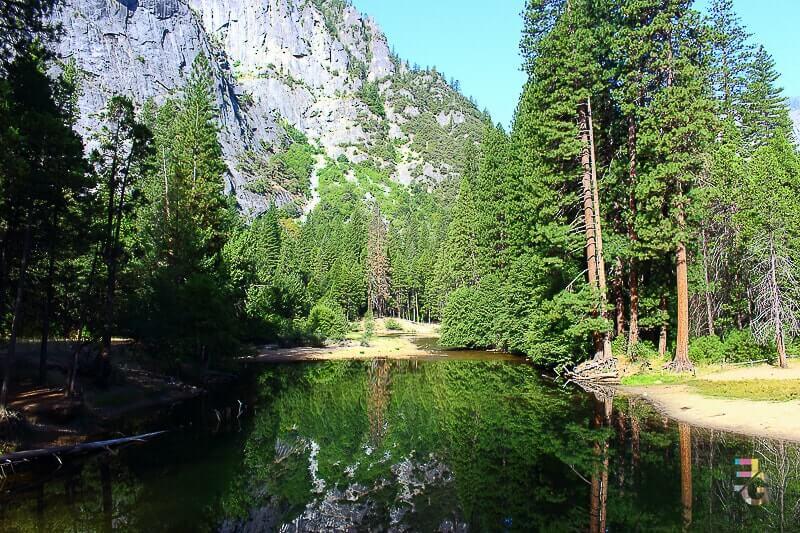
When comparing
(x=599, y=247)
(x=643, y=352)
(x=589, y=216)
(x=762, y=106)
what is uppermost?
(x=762, y=106)

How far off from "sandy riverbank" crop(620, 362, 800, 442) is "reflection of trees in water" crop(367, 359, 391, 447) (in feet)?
31.5

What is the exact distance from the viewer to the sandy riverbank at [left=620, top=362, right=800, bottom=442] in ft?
47.4

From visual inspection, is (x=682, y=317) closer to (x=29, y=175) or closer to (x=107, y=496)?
→ (x=107, y=496)

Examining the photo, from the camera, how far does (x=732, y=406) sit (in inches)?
660

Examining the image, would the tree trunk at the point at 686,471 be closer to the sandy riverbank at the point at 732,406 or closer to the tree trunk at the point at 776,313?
the sandy riverbank at the point at 732,406

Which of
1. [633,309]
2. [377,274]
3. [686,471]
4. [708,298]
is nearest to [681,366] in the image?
[633,309]

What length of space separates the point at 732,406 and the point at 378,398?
47.0 ft

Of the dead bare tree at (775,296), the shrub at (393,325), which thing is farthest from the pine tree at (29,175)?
the shrub at (393,325)

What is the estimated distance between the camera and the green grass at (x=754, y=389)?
17122 millimetres

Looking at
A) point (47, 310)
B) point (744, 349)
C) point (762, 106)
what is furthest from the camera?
point (762, 106)

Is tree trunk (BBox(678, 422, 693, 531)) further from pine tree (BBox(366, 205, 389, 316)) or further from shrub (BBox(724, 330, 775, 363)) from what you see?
pine tree (BBox(366, 205, 389, 316))

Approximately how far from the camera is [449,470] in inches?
527

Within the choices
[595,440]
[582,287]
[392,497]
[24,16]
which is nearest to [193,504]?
[392,497]

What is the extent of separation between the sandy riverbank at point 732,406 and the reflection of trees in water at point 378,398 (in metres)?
9.60
